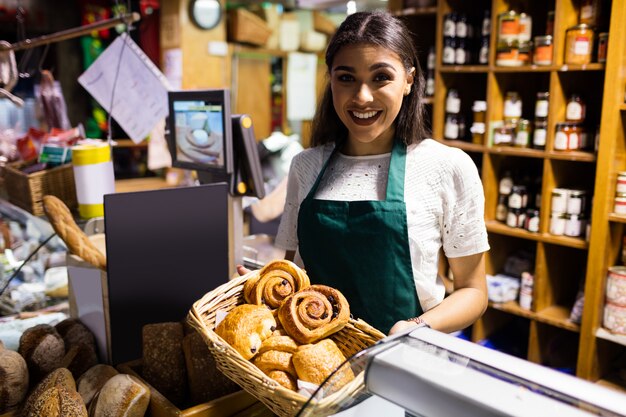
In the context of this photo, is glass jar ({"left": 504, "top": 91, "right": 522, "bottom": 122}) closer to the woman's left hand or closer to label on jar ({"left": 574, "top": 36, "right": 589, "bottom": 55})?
label on jar ({"left": 574, "top": 36, "right": 589, "bottom": 55})

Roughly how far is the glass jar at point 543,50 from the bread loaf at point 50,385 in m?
2.47

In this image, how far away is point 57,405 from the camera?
116cm

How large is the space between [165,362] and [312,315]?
0.42 meters

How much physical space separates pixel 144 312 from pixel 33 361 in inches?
10.8

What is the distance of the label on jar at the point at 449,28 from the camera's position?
309cm

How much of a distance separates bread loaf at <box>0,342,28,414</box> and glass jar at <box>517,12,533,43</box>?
8.54 feet

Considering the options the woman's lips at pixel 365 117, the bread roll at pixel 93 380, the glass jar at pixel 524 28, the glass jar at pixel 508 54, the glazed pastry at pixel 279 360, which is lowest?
the bread roll at pixel 93 380

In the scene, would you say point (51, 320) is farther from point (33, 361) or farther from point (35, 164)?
point (35, 164)

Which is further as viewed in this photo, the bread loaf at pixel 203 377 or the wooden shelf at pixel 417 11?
the wooden shelf at pixel 417 11

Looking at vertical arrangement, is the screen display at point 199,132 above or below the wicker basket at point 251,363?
above

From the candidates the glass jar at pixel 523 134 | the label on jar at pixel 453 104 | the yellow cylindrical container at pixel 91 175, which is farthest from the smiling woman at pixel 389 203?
the label on jar at pixel 453 104

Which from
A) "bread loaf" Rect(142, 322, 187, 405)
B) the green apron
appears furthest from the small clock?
"bread loaf" Rect(142, 322, 187, 405)

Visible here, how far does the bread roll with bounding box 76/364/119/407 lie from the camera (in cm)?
128

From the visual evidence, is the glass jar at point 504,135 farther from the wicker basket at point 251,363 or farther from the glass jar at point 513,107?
the wicker basket at point 251,363
